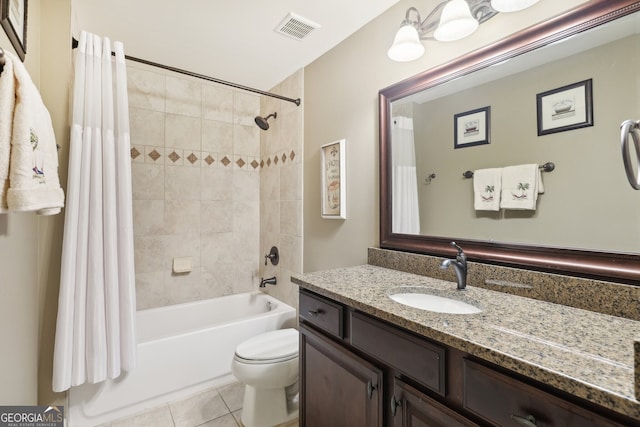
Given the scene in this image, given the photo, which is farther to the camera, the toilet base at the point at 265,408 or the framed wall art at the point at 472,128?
the toilet base at the point at 265,408

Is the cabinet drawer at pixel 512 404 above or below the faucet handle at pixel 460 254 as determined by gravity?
below

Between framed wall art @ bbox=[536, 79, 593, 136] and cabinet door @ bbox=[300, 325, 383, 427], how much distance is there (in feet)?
3.41

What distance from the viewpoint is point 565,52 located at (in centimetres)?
99

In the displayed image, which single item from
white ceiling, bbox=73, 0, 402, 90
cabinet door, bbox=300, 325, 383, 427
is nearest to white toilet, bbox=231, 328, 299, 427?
cabinet door, bbox=300, 325, 383, 427

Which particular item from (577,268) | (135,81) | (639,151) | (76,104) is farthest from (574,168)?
(135,81)

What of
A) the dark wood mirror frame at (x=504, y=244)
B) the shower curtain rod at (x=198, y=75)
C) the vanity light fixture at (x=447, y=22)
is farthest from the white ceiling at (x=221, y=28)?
the dark wood mirror frame at (x=504, y=244)

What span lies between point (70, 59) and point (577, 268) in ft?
7.93

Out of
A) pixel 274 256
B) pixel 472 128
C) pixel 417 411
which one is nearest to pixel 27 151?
pixel 417 411

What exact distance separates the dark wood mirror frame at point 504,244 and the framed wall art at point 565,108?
0.19 m

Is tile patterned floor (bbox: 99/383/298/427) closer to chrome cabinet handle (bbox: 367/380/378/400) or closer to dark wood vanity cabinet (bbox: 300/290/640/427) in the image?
dark wood vanity cabinet (bbox: 300/290/640/427)

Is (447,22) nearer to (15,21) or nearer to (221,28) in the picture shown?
(221,28)

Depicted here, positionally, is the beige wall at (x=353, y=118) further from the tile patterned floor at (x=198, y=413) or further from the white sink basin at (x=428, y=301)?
the tile patterned floor at (x=198, y=413)

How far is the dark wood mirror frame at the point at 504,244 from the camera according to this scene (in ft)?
2.93

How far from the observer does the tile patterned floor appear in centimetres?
168
